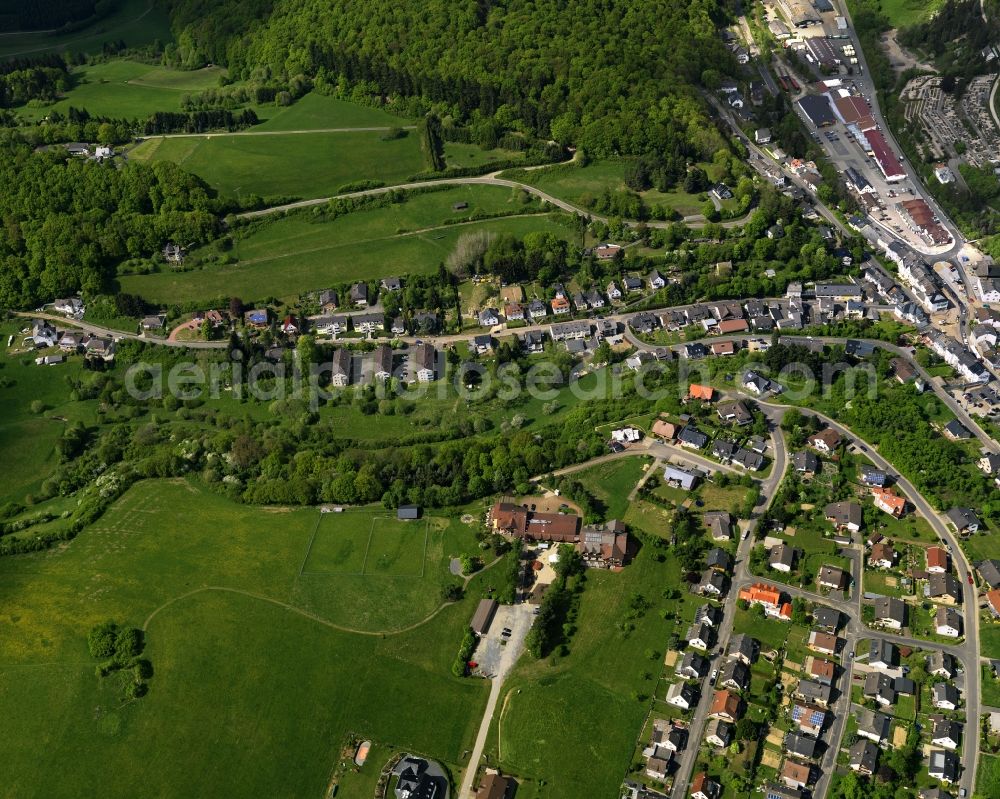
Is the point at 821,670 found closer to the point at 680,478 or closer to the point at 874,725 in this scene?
the point at 874,725

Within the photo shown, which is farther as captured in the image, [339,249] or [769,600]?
[339,249]

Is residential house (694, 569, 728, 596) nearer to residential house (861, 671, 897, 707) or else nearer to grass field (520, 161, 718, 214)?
residential house (861, 671, 897, 707)

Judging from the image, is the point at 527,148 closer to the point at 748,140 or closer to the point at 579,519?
the point at 748,140

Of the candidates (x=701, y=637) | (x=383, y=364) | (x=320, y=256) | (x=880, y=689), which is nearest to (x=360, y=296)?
(x=320, y=256)

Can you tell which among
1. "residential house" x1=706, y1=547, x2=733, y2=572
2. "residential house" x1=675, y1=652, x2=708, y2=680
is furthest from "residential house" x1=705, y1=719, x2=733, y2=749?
"residential house" x1=706, y1=547, x2=733, y2=572

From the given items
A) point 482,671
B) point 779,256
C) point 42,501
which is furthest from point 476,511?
point 779,256

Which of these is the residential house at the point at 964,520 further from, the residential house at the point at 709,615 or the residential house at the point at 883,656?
the residential house at the point at 709,615

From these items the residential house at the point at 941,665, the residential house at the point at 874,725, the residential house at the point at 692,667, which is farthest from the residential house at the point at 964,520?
the residential house at the point at 692,667
